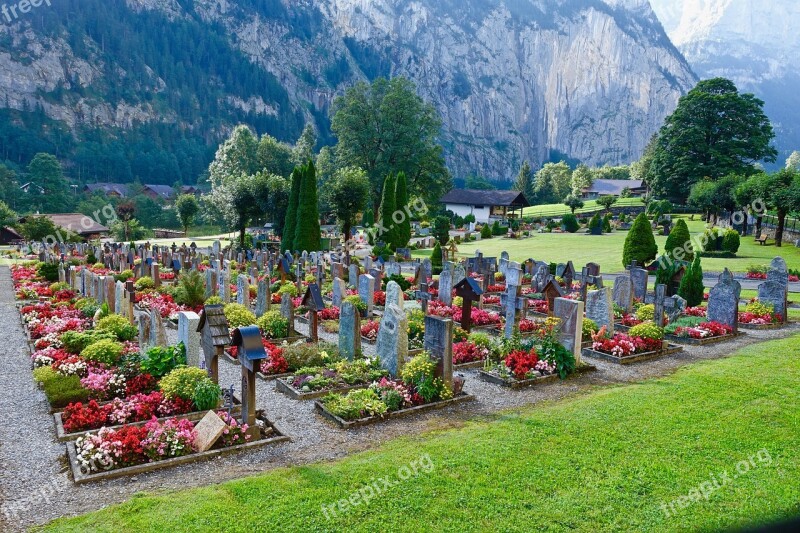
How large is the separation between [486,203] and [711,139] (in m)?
27.2

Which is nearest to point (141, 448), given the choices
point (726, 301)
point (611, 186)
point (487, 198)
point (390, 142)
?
point (726, 301)

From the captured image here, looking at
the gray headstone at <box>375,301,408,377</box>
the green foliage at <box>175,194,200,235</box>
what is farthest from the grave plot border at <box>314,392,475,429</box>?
the green foliage at <box>175,194,200,235</box>

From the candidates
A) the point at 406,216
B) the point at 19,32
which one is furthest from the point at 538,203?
the point at 19,32

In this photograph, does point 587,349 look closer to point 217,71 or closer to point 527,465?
point 527,465

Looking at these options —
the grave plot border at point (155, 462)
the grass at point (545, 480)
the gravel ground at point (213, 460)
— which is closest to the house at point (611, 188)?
the gravel ground at point (213, 460)

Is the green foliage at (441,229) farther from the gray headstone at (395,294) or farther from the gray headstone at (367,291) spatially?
the gray headstone at (395,294)

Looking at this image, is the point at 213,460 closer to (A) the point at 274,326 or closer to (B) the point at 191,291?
(A) the point at 274,326

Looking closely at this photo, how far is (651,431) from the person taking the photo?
317 inches

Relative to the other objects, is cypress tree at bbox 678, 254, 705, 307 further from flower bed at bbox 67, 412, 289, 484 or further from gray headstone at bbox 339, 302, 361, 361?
flower bed at bbox 67, 412, 289, 484

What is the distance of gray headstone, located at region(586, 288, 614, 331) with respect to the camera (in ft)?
46.9

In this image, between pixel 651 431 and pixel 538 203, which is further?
pixel 538 203

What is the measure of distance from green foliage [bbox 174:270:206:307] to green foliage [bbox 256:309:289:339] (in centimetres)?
531

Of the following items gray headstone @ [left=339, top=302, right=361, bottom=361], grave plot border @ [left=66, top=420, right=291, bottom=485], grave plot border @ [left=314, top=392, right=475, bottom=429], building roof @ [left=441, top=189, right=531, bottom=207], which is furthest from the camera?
building roof @ [left=441, top=189, right=531, bottom=207]

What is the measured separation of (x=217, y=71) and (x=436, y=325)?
182 m
